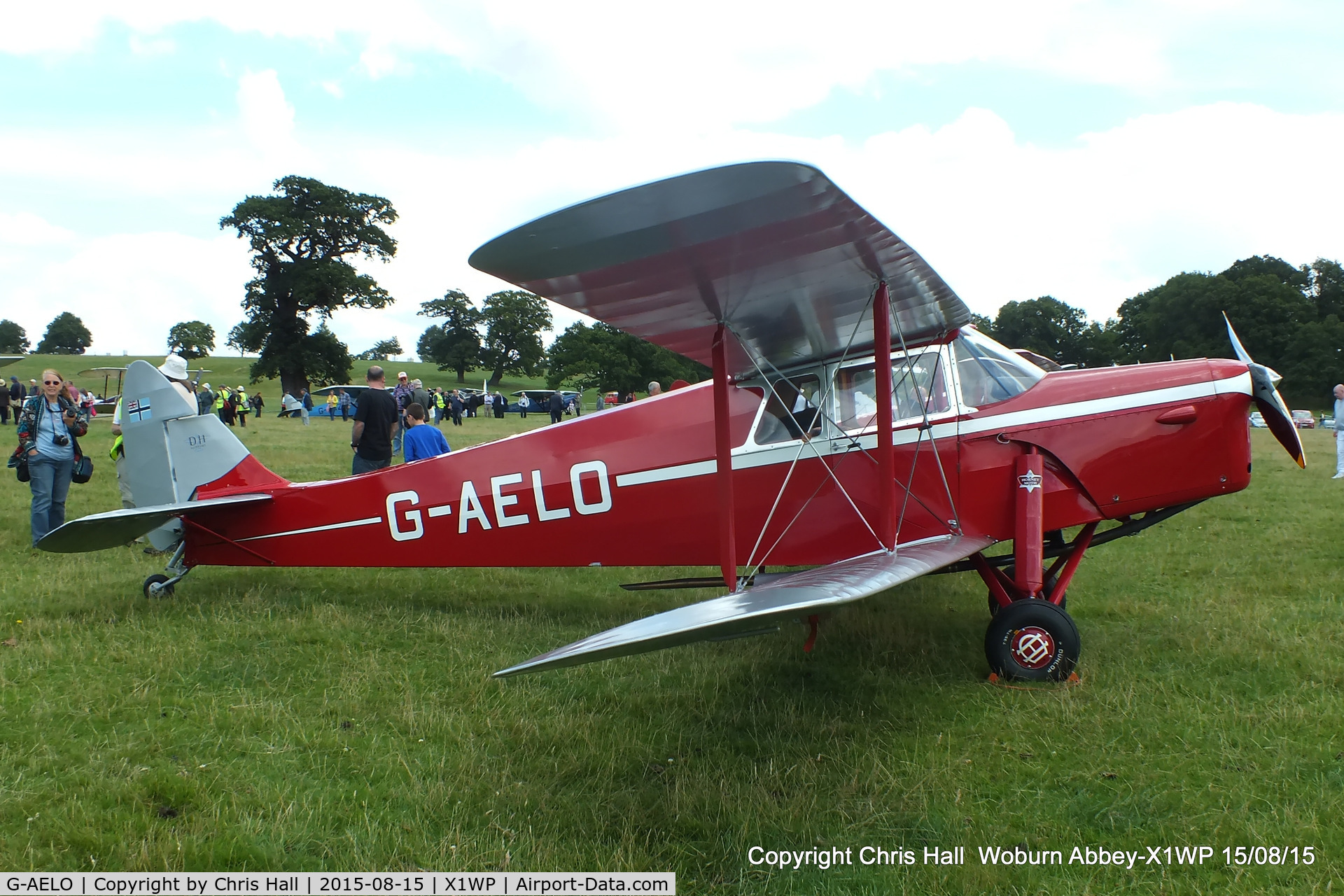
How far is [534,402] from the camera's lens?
5312 centimetres

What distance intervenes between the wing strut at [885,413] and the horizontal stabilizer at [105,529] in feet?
15.2

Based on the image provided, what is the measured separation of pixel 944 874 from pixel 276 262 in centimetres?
5804

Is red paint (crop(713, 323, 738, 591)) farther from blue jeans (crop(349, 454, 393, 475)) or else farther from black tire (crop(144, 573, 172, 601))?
blue jeans (crop(349, 454, 393, 475))

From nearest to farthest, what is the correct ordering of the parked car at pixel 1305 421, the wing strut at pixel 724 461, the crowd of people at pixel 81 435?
the wing strut at pixel 724 461 → the crowd of people at pixel 81 435 → the parked car at pixel 1305 421

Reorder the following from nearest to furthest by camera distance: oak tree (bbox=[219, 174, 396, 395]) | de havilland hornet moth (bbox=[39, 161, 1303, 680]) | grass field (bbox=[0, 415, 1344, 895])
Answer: grass field (bbox=[0, 415, 1344, 895])
de havilland hornet moth (bbox=[39, 161, 1303, 680])
oak tree (bbox=[219, 174, 396, 395])

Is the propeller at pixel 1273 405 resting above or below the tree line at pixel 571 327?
below

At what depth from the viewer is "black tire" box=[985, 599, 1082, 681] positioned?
14.5 ft

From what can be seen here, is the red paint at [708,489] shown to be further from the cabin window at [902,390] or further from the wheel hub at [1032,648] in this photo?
the wheel hub at [1032,648]

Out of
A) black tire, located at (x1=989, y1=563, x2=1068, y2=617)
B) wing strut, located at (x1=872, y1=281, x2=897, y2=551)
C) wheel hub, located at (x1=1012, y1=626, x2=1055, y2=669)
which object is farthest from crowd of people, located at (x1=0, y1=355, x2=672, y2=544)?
wheel hub, located at (x1=1012, y1=626, x2=1055, y2=669)

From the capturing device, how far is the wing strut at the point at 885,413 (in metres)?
4.14

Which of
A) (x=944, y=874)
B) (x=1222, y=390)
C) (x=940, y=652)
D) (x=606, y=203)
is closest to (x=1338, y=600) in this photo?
(x=1222, y=390)

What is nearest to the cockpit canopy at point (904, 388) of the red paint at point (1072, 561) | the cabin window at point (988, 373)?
the cabin window at point (988, 373)

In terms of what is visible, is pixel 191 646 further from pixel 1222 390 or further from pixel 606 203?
pixel 1222 390

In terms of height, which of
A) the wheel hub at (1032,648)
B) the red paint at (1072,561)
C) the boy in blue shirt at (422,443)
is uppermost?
the boy in blue shirt at (422,443)
